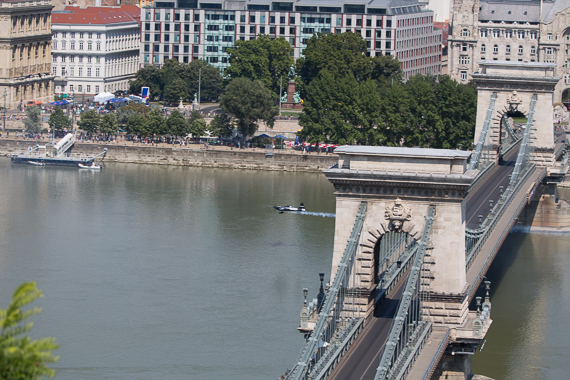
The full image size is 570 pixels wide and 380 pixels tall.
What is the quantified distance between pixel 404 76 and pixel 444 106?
37103 mm

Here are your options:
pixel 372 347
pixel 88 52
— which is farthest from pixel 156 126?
pixel 372 347

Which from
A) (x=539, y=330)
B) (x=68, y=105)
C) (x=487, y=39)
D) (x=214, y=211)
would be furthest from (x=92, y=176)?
(x=487, y=39)

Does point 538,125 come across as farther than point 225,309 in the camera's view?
Yes

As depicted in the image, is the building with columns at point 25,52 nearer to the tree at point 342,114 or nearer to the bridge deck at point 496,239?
the tree at point 342,114

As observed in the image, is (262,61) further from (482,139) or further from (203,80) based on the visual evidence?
(482,139)

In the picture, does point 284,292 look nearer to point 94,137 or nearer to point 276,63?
point 94,137

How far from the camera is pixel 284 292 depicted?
188 feet

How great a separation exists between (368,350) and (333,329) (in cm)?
160

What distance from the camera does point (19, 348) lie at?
15.9 metres

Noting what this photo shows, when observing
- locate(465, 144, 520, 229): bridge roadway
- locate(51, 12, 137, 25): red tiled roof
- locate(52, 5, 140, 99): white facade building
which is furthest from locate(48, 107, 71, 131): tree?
locate(465, 144, 520, 229): bridge roadway

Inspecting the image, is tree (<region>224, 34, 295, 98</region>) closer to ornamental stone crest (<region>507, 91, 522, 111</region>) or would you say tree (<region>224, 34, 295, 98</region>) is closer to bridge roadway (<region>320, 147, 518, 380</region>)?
ornamental stone crest (<region>507, 91, 522, 111</region>)

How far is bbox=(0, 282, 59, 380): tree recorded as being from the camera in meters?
15.8

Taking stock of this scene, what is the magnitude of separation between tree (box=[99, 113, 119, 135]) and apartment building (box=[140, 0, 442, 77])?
98.2 ft

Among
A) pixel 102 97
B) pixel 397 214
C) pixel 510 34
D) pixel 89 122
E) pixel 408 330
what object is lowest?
pixel 408 330
